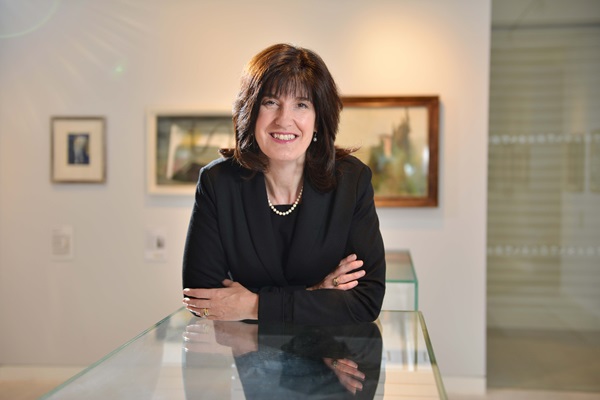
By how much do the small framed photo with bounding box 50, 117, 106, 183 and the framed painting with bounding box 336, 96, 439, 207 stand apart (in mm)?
1844

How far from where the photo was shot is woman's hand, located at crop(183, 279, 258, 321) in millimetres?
2232

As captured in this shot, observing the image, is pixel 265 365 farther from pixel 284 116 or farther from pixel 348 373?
pixel 284 116

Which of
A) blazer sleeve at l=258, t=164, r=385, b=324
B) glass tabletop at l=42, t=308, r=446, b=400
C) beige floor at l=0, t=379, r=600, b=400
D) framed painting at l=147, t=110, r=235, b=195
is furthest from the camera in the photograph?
framed painting at l=147, t=110, r=235, b=195

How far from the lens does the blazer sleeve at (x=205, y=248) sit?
7.90 ft

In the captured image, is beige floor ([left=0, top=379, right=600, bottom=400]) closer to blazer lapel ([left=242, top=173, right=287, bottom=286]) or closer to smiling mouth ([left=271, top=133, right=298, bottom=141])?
blazer lapel ([left=242, top=173, right=287, bottom=286])

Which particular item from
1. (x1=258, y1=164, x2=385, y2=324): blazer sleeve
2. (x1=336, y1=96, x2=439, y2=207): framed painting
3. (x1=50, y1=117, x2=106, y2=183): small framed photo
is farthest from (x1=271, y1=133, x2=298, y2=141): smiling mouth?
(x1=50, y1=117, x2=106, y2=183): small framed photo

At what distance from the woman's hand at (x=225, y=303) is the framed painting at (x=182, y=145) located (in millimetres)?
2616

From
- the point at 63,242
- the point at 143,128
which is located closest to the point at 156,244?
the point at 63,242

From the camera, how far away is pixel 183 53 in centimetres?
492

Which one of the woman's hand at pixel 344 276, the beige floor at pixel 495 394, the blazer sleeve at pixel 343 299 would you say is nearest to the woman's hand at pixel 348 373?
the blazer sleeve at pixel 343 299

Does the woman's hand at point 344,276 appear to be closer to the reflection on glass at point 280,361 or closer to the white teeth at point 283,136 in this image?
the reflection on glass at point 280,361

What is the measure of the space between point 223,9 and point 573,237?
3089 millimetres

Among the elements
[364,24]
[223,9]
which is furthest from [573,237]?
[223,9]

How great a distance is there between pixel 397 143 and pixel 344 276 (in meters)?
2.54
